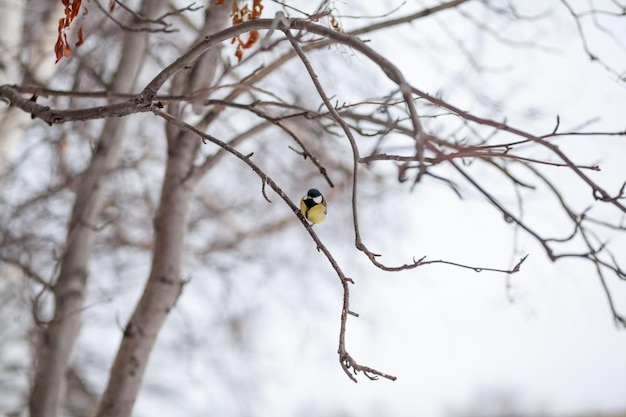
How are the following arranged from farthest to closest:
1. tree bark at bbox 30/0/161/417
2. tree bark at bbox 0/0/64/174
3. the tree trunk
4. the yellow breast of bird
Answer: tree bark at bbox 0/0/64/174 < tree bark at bbox 30/0/161/417 < the tree trunk < the yellow breast of bird

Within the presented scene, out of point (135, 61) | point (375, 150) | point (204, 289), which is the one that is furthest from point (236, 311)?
point (375, 150)

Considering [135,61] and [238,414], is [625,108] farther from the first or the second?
[238,414]

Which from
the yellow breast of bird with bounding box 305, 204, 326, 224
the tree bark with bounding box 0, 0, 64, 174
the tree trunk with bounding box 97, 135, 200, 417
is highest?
the tree bark with bounding box 0, 0, 64, 174

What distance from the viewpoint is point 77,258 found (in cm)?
143

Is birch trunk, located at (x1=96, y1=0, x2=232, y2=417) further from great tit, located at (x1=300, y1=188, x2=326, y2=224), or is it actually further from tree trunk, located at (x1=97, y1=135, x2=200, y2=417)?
great tit, located at (x1=300, y1=188, x2=326, y2=224)

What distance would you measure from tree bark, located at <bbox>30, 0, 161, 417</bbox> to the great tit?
0.78 meters

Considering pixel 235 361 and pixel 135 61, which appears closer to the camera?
pixel 135 61

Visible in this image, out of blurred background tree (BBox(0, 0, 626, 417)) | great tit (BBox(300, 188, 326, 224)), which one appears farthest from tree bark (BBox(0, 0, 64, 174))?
great tit (BBox(300, 188, 326, 224))

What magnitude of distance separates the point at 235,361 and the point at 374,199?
1161mm

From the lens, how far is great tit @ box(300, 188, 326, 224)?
0.71m

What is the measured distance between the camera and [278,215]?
2.65 m

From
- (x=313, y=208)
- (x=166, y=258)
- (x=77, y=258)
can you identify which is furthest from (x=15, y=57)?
(x=313, y=208)

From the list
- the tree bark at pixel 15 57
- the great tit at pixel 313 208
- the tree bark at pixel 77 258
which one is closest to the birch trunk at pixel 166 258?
the tree bark at pixel 77 258

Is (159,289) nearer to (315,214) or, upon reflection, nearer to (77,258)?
(77,258)
